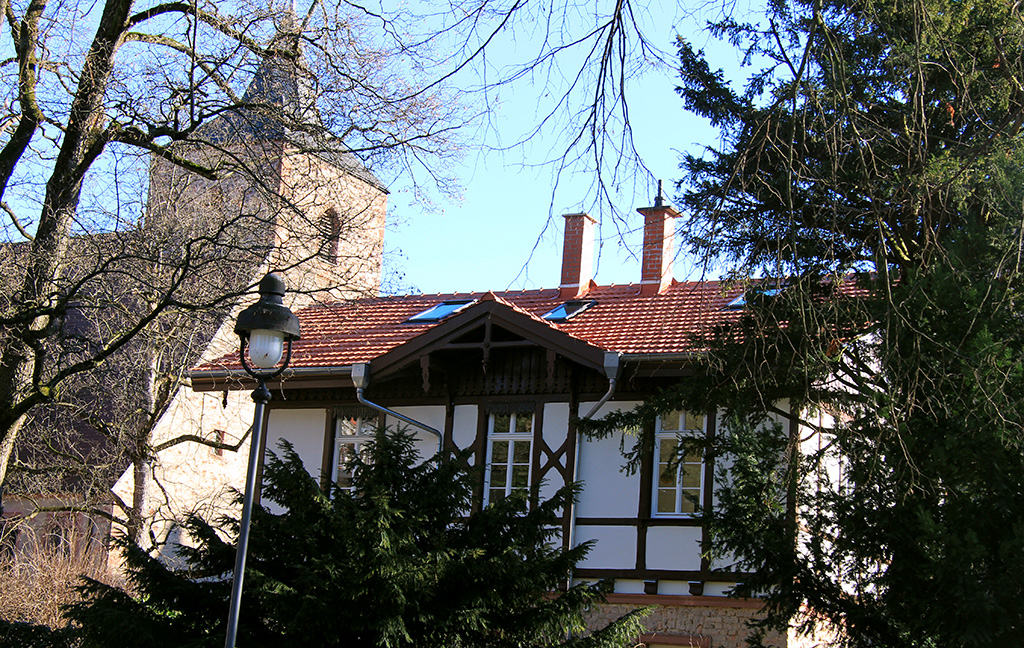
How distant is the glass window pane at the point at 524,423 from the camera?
16953 mm

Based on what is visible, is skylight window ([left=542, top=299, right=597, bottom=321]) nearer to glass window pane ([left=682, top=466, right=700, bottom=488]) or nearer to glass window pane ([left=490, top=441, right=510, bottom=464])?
glass window pane ([left=490, top=441, right=510, bottom=464])

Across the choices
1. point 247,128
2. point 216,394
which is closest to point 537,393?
point 247,128

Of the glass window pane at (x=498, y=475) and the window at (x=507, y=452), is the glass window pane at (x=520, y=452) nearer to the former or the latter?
the window at (x=507, y=452)

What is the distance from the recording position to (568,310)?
19.5 m

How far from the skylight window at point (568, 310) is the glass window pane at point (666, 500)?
3.96 meters

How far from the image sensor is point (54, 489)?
74.3 ft

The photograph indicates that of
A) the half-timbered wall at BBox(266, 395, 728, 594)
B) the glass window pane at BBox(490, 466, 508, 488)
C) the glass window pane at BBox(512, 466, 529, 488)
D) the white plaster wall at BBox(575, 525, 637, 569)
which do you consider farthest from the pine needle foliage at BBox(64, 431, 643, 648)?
the glass window pane at BBox(490, 466, 508, 488)

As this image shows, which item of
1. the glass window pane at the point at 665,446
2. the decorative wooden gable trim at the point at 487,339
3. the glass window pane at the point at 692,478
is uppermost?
the decorative wooden gable trim at the point at 487,339

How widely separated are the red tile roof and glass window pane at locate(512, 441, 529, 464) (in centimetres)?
184

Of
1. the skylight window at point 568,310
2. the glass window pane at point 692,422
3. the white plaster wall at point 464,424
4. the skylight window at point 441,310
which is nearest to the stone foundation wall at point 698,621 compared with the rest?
the glass window pane at point 692,422

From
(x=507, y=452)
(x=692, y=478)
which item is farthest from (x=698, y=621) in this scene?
(x=507, y=452)

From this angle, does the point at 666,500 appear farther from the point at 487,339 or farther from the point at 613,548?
the point at 487,339

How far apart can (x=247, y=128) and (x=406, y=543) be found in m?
4.57

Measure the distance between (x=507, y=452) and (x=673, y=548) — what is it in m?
2.95
